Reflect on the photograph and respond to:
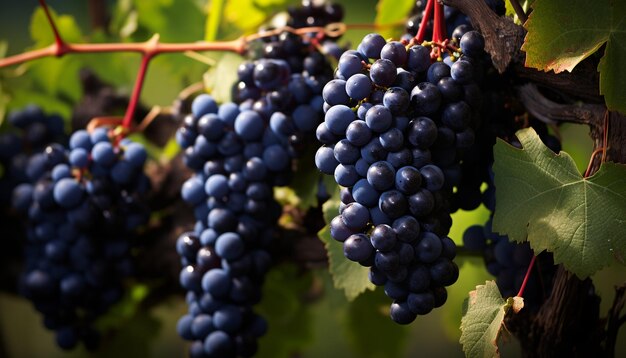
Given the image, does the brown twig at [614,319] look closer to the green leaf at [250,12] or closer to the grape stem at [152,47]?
the grape stem at [152,47]

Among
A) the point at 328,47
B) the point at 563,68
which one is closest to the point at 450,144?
the point at 563,68

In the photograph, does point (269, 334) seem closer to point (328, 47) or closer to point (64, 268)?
point (64, 268)

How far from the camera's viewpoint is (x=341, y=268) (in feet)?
2.55

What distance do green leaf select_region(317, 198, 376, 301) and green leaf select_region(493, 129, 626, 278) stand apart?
0.18 metres

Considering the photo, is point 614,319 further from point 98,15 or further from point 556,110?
point 98,15

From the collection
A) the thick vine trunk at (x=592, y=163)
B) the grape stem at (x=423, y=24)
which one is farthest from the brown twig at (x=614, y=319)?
the grape stem at (x=423, y=24)

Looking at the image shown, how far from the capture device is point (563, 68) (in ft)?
1.99

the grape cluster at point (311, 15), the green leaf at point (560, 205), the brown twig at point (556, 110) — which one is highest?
the grape cluster at point (311, 15)

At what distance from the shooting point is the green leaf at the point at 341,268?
0.77m

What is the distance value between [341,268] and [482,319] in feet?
0.63

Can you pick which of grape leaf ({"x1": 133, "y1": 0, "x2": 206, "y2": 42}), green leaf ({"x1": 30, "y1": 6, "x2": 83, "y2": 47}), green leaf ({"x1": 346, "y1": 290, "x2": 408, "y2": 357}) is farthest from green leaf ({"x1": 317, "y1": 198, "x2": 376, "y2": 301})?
green leaf ({"x1": 30, "y1": 6, "x2": 83, "y2": 47})

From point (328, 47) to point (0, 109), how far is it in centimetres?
63

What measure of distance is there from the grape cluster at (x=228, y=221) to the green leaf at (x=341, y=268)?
0.09 meters

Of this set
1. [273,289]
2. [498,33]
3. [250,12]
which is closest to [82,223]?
[273,289]
